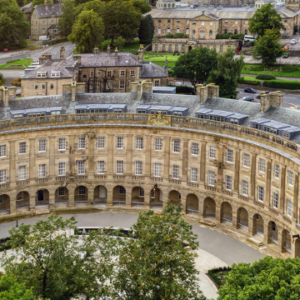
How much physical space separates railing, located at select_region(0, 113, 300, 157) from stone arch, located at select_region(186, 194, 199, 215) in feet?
36.5

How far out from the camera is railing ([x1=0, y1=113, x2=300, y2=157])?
89.9 metres

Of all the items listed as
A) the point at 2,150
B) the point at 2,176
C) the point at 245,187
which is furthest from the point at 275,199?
the point at 2,150

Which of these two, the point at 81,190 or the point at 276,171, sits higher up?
the point at 276,171

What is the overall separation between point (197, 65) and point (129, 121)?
56779 millimetres

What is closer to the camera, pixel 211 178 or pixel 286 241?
pixel 286 241

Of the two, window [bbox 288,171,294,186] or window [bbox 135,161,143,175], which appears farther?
window [bbox 135,161,143,175]

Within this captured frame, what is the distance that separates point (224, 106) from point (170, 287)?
4173 cm

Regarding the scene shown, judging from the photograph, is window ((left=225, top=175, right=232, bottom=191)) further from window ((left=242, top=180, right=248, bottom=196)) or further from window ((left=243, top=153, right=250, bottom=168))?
window ((left=243, top=153, right=250, bottom=168))

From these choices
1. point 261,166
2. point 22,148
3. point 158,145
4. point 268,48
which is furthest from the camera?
point 268,48

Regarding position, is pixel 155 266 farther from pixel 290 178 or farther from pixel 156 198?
→ pixel 156 198

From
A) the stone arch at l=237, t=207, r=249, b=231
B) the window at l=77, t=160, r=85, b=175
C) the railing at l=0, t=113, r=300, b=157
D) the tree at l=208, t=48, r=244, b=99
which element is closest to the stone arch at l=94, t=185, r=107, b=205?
the window at l=77, t=160, r=85, b=175

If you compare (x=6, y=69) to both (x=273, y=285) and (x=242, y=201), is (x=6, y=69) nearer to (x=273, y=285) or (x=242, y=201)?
(x=242, y=201)

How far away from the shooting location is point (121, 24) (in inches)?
7598

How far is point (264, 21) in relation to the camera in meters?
186
